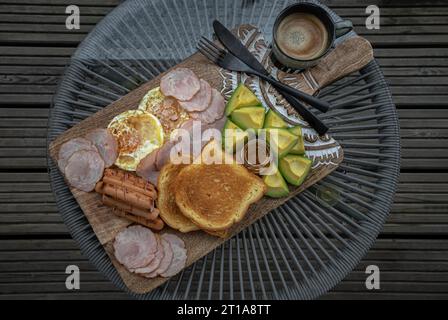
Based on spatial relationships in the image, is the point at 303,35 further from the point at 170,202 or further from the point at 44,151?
the point at 44,151

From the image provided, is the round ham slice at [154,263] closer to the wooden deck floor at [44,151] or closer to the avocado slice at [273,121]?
the avocado slice at [273,121]

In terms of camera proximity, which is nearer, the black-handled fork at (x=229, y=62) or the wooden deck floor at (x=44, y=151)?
the black-handled fork at (x=229, y=62)

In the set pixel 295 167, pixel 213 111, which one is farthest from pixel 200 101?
pixel 295 167

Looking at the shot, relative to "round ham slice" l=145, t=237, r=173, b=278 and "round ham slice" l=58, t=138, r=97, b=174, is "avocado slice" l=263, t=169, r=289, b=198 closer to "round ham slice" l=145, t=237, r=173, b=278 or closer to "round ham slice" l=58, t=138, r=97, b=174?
"round ham slice" l=145, t=237, r=173, b=278

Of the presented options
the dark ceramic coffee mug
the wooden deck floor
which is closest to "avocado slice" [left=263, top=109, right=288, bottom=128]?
the dark ceramic coffee mug

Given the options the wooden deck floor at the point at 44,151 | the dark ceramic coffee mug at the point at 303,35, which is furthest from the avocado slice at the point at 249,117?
the wooden deck floor at the point at 44,151
